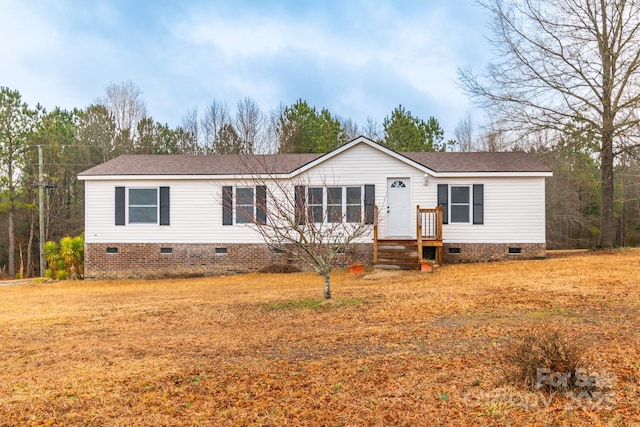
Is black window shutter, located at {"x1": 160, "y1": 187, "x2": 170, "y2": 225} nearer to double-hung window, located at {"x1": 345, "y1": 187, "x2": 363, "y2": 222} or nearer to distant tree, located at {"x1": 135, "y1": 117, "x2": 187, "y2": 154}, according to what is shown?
double-hung window, located at {"x1": 345, "y1": 187, "x2": 363, "y2": 222}

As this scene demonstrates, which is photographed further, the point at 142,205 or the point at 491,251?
the point at 142,205

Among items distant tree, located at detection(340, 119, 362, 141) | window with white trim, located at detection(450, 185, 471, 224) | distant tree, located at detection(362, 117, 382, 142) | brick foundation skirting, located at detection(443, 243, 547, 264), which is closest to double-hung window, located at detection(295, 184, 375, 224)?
window with white trim, located at detection(450, 185, 471, 224)

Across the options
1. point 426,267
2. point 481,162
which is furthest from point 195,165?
point 481,162

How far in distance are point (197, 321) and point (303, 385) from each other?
166 inches

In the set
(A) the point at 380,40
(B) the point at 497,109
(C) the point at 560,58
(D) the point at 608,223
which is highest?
(A) the point at 380,40

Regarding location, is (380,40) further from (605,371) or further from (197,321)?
(605,371)

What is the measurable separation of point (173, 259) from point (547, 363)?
15451mm

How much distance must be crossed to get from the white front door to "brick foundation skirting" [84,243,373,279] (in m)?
3.43

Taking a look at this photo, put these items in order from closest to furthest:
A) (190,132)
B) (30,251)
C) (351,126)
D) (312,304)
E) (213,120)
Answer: (312,304) → (30,251) → (190,132) → (213,120) → (351,126)

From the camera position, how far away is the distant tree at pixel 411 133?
2984 cm

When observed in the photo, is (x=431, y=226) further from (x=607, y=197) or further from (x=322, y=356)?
(x=322, y=356)

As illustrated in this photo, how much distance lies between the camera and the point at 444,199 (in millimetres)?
17375

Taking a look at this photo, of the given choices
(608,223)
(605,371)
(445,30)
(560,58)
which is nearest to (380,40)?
(445,30)

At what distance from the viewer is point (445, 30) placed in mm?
16891
